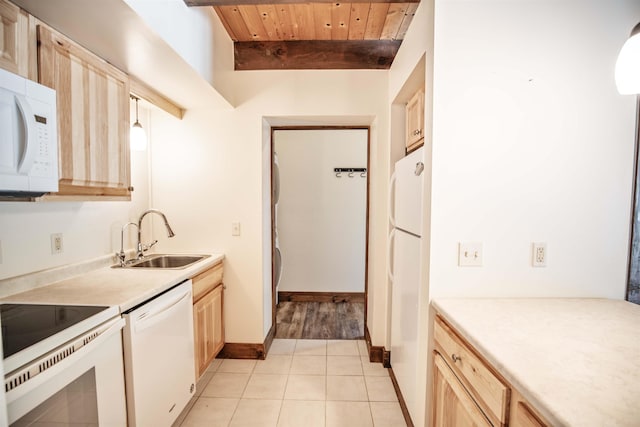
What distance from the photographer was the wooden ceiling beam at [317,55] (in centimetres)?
237

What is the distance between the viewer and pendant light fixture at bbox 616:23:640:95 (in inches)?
33.5

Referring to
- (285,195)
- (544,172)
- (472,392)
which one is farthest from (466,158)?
(285,195)

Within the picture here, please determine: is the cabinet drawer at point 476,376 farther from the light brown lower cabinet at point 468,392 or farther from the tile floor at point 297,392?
the tile floor at point 297,392

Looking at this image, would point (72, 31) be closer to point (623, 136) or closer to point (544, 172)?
point (544, 172)

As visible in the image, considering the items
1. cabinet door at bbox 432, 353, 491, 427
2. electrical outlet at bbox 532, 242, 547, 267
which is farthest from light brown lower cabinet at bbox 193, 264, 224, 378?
electrical outlet at bbox 532, 242, 547, 267

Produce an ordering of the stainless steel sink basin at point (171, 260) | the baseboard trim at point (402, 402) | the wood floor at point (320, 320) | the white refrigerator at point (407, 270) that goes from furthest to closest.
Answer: the wood floor at point (320, 320) → the stainless steel sink basin at point (171, 260) → the baseboard trim at point (402, 402) → the white refrigerator at point (407, 270)

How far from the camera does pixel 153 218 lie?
8.09ft

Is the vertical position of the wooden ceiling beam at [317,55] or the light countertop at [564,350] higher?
the wooden ceiling beam at [317,55]

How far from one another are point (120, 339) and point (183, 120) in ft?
5.95

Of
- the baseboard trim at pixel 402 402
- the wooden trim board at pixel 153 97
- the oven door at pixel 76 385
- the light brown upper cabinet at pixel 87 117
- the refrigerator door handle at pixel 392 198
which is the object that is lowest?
the baseboard trim at pixel 402 402

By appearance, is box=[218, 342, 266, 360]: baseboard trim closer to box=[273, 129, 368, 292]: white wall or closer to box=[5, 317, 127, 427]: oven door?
box=[5, 317, 127, 427]: oven door

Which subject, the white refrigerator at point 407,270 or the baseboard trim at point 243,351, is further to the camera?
the baseboard trim at point 243,351

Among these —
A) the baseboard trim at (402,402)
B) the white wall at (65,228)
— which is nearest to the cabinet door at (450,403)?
the baseboard trim at (402,402)

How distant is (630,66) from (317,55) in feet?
6.62
